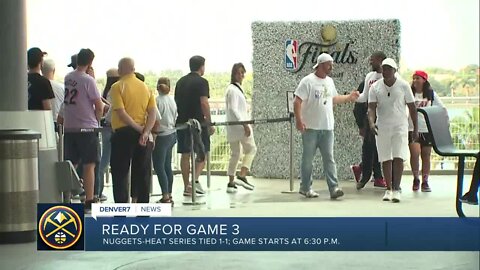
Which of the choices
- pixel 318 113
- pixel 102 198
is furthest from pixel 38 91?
pixel 318 113

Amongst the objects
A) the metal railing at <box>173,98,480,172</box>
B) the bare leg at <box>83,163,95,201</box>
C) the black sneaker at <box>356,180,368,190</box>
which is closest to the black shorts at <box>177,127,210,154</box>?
the bare leg at <box>83,163,95,201</box>

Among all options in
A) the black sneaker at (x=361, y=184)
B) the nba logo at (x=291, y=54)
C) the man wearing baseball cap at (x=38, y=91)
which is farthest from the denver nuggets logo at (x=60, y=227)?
the nba logo at (x=291, y=54)

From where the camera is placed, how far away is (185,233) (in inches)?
195

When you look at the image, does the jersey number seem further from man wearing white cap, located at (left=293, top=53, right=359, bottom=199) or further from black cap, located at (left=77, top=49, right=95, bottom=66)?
man wearing white cap, located at (left=293, top=53, right=359, bottom=199)

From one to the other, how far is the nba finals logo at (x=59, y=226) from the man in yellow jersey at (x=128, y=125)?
0.99 metres

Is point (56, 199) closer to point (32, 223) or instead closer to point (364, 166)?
point (32, 223)

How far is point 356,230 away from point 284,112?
414cm

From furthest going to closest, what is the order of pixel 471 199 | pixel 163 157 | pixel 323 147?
pixel 323 147 → pixel 163 157 → pixel 471 199

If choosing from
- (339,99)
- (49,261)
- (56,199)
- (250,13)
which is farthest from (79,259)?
(250,13)

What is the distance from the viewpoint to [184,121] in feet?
25.0

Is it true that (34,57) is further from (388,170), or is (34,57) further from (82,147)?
(388,170)

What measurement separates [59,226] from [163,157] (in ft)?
6.97

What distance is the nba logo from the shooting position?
9.02 m

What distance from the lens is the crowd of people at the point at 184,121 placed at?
5816 millimetres
